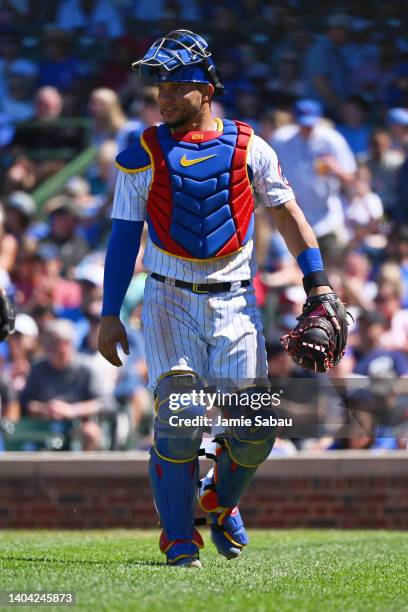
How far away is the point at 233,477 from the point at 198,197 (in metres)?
1.23

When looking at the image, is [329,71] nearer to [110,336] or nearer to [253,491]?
[253,491]

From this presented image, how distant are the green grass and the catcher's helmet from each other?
2041 mm

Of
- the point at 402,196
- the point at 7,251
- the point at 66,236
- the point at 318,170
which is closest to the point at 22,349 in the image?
the point at 7,251

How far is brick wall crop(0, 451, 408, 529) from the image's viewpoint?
9.24m

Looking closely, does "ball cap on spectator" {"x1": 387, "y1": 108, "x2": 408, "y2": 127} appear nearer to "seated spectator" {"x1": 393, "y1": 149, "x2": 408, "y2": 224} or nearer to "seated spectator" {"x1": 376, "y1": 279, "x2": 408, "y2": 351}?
"seated spectator" {"x1": 393, "y1": 149, "x2": 408, "y2": 224}

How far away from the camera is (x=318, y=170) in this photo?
12133mm

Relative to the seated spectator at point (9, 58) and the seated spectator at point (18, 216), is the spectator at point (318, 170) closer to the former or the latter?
the seated spectator at point (18, 216)

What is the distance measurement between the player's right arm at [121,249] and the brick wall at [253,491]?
3529 millimetres

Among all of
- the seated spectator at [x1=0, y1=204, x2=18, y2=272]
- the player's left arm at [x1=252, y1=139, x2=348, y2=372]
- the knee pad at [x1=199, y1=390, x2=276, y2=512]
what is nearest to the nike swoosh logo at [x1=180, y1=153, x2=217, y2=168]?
the player's left arm at [x1=252, y1=139, x2=348, y2=372]

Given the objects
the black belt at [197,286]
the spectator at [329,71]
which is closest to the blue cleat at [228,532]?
the black belt at [197,286]

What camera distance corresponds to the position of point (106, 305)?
5.82 meters

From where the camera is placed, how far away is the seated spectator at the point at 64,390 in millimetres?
9992

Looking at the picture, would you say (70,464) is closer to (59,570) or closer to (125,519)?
(125,519)

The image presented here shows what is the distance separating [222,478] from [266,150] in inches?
56.6
